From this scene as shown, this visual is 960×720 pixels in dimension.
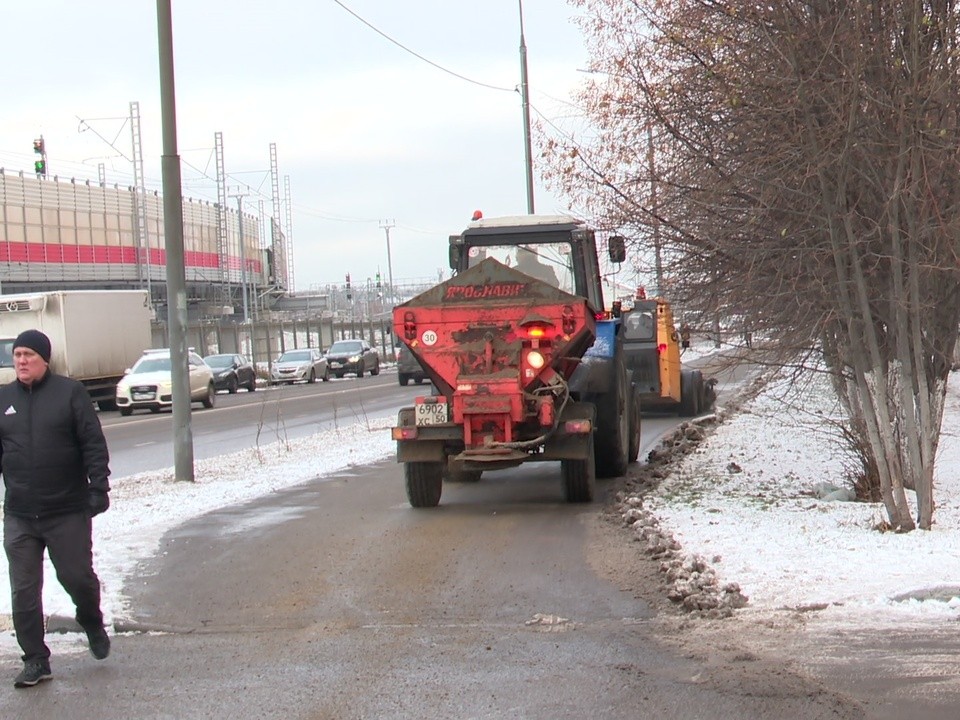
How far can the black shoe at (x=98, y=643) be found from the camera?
7.02 meters

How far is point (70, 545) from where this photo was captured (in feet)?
22.5

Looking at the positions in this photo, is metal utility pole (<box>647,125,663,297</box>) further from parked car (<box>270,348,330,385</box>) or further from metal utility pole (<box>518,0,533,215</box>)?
parked car (<box>270,348,330,385</box>)

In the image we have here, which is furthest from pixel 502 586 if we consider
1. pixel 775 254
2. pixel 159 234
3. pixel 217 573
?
Result: pixel 159 234

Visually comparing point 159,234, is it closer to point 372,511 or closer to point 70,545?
point 372,511

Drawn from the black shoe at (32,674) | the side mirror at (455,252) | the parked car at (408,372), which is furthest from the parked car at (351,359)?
the black shoe at (32,674)

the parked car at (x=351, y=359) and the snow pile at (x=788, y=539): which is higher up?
the parked car at (x=351, y=359)

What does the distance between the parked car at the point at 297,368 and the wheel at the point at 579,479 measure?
4081cm

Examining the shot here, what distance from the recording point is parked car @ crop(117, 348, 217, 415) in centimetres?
3588

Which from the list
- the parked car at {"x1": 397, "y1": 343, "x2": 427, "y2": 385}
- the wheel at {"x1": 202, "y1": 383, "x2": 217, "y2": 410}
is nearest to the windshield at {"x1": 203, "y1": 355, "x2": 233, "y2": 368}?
the parked car at {"x1": 397, "y1": 343, "x2": 427, "y2": 385}

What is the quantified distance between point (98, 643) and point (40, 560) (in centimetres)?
55

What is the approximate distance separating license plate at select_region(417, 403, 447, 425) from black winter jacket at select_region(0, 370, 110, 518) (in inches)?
217

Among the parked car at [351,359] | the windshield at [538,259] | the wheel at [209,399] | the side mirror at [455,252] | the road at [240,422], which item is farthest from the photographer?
the parked car at [351,359]

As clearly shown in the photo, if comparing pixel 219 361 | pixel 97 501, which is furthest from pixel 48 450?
pixel 219 361

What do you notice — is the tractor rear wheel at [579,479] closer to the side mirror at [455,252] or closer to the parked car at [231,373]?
the side mirror at [455,252]
